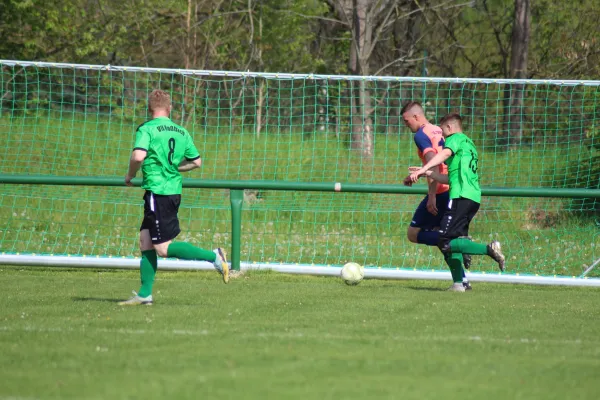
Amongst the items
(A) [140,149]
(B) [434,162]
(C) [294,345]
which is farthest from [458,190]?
(C) [294,345]

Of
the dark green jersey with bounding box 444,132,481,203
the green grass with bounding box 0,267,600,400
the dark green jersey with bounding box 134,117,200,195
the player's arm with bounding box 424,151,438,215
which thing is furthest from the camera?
the player's arm with bounding box 424,151,438,215

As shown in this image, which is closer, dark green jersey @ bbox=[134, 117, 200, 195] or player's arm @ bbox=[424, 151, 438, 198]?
dark green jersey @ bbox=[134, 117, 200, 195]

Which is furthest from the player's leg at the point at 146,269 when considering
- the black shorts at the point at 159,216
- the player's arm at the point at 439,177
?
the player's arm at the point at 439,177

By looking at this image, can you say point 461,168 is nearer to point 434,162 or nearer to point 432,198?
point 434,162

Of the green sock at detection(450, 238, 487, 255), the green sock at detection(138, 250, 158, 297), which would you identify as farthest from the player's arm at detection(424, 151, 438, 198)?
the green sock at detection(138, 250, 158, 297)

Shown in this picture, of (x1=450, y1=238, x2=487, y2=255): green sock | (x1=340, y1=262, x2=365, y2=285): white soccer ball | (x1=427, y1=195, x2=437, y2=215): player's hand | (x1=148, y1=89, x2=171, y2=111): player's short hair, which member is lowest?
(x1=340, y1=262, x2=365, y2=285): white soccer ball

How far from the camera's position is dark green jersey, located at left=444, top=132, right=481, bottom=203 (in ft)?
31.4

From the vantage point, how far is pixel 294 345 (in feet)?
19.5

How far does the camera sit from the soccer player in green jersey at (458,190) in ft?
31.5

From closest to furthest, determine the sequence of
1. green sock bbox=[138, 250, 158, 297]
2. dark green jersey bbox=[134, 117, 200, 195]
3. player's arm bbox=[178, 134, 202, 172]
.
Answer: dark green jersey bbox=[134, 117, 200, 195] → green sock bbox=[138, 250, 158, 297] → player's arm bbox=[178, 134, 202, 172]

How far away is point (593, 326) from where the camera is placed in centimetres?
736

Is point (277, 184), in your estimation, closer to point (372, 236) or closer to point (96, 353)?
point (372, 236)

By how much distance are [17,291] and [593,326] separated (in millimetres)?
5476

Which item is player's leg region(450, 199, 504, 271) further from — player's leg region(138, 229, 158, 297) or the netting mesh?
player's leg region(138, 229, 158, 297)
